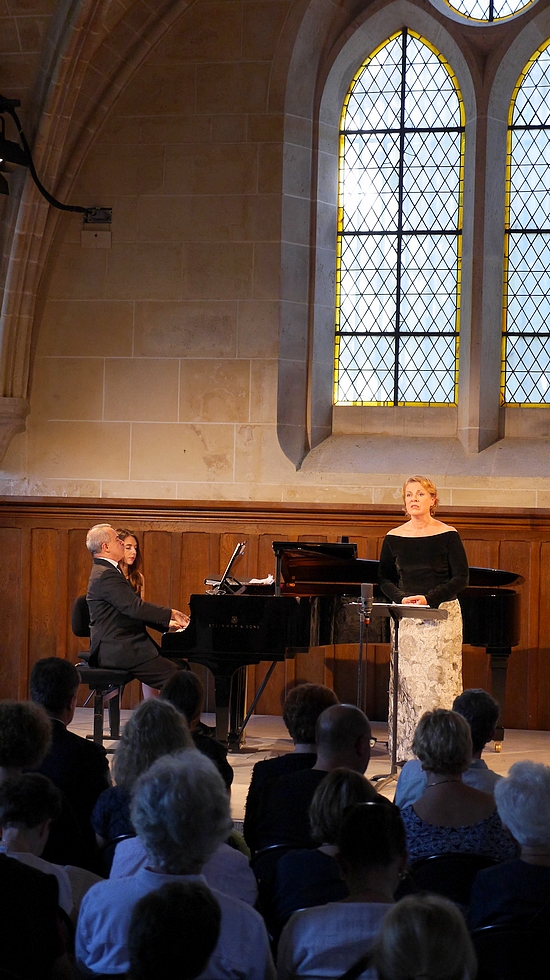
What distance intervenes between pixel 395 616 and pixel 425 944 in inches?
161

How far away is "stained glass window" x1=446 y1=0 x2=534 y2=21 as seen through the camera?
8.61m

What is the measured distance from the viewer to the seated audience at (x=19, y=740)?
3.07m

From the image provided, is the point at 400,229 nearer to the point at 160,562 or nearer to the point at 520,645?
the point at 160,562

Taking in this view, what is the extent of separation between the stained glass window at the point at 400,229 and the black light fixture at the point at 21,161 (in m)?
1.95

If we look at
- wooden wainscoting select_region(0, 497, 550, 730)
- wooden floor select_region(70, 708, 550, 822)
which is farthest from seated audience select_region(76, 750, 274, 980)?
wooden wainscoting select_region(0, 497, 550, 730)

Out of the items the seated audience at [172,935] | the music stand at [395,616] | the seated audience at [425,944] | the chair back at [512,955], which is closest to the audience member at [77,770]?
the chair back at [512,955]

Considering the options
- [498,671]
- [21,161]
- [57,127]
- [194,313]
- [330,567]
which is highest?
[57,127]

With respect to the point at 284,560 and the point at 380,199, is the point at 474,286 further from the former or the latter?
the point at 284,560

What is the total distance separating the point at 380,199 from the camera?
8.86m

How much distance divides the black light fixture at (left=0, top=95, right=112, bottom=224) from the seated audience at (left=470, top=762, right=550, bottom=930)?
636 centimetres

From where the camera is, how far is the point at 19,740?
307 cm

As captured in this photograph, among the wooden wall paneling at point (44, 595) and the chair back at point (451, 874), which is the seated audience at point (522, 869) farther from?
the wooden wall paneling at point (44, 595)

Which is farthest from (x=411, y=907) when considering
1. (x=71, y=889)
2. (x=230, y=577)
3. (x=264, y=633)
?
(x=230, y=577)

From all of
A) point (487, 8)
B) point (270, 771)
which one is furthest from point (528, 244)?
point (270, 771)
